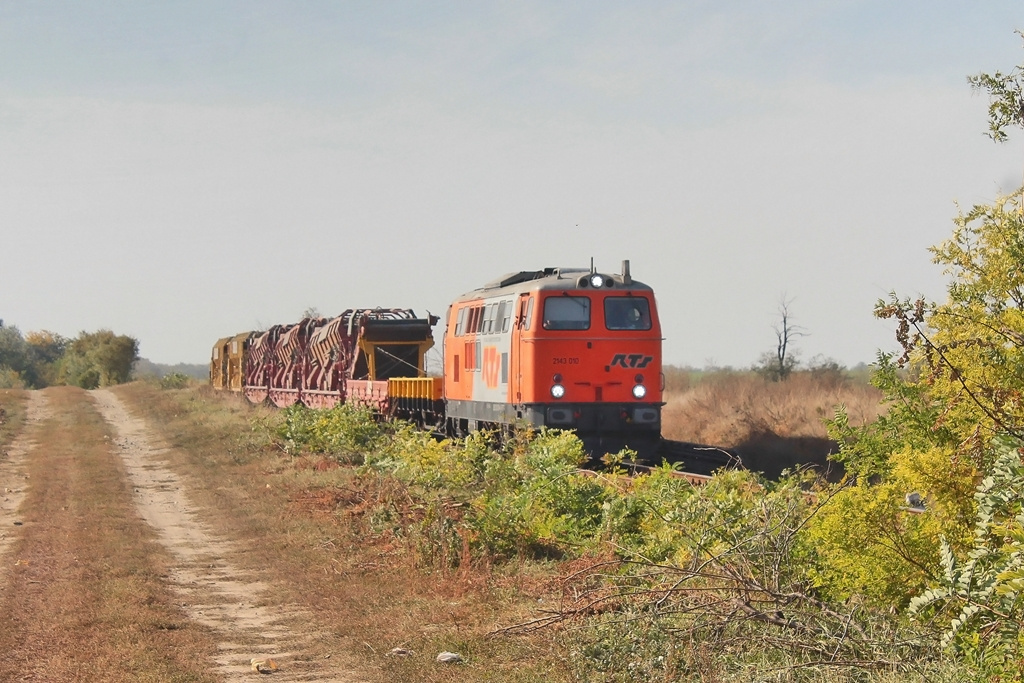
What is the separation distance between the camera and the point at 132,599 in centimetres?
973

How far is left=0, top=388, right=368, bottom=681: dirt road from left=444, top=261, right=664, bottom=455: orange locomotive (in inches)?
229

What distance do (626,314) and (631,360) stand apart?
0.81 metres

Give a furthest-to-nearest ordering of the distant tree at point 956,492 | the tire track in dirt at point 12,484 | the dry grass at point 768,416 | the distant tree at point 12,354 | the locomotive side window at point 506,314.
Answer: the distant tree at point 12,354
the dry grass at point 768,416
the locomotive side window at point 506,314
the tire track in dirt at point 12,484
the distant tree at point 956,492

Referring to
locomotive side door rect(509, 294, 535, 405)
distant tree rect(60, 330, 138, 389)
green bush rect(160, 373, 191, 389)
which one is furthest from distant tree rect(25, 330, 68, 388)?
locomotive side door rect(509, 294, 535, 405)

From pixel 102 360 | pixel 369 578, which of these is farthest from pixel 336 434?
pixel 102 360

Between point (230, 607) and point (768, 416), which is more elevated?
point (768, 416)

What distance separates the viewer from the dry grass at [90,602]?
7656mm

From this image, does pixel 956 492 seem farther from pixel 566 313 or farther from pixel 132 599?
pixel 566 313

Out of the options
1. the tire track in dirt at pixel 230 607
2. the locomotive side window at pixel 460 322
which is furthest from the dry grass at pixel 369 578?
the locomotive side window at pixel 460 322

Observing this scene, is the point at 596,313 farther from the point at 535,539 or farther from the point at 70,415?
the point at 70,415

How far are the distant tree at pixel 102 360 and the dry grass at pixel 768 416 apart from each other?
58058mm

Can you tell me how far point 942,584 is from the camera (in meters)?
6.52

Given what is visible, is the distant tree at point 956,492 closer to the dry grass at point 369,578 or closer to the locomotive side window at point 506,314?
the dry grass at point 369,578

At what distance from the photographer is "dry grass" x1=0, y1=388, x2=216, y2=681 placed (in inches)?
301
